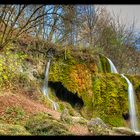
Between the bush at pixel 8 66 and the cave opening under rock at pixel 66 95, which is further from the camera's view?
the cave opening under rock at pixel 66 95

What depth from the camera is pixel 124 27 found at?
33.6m

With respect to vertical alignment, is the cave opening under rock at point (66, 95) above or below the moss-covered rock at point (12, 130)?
above

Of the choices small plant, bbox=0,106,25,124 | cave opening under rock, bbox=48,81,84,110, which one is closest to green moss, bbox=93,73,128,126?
cave opening under rock, bbox=48,81,84,110

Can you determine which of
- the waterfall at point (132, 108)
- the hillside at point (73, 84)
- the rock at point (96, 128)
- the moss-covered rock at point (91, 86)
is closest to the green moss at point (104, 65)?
the hillside at point (73, 84)

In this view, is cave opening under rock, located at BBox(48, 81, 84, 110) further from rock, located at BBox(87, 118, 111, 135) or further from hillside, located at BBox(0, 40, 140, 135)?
rock, located at BBox(87, 118, 111, 135)

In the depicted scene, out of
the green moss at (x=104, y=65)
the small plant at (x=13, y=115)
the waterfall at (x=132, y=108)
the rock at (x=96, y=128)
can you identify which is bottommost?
the rock at (x=96, y=128)

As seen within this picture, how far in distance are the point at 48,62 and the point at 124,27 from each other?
717 inches

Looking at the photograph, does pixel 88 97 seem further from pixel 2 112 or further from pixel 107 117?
pixel 2 112

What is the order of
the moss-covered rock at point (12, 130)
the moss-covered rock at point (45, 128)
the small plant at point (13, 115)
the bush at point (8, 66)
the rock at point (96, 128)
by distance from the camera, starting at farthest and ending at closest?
the bush at point (8, 66) < the small plant at point (13, 115) < the rock at point (96, 128) < the moss-covered rock at point (45, 128) < the moss-covered rock at point (12, 130)

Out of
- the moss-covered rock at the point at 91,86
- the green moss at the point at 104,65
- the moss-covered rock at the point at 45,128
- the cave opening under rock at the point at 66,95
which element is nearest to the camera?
the moss-covered rock at the point at 45,128

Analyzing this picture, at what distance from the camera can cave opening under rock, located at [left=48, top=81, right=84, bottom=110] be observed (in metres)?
16.2

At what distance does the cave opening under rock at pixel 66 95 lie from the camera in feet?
53.1

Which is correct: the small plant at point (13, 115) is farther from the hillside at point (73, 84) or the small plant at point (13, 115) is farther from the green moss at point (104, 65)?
the green moss at point (104, 65)
